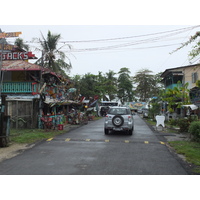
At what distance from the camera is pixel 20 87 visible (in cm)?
1703

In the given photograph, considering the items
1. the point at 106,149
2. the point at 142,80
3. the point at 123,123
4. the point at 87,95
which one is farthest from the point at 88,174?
the point at 142,80

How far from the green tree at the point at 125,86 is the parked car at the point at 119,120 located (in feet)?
162

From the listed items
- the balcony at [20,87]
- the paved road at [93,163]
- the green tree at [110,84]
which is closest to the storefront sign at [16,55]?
the balcony at [20,87]

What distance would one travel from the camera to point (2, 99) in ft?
35.8

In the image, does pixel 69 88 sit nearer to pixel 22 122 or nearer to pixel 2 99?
pixel 22 122

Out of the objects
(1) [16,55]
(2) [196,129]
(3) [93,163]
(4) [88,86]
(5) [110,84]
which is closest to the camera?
(3) [93,163]

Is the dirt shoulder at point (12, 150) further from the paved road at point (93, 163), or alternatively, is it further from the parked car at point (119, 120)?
the parked car at point (119, 120)

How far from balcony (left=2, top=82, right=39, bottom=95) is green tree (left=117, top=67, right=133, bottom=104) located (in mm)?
48545

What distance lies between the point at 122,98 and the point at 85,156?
5907 centimetres

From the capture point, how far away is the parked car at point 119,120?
558 inches

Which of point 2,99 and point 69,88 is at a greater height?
point 69,88

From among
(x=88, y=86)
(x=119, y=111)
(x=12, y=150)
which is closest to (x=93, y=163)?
(x=12, y=150)

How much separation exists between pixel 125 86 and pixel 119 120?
50.6 metres

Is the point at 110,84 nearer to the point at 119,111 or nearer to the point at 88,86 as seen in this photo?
the point at 88,86
